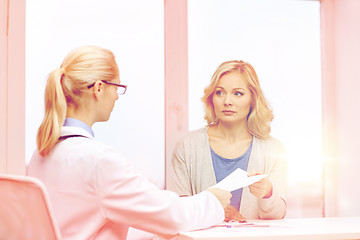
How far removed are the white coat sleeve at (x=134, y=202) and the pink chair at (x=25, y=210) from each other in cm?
20

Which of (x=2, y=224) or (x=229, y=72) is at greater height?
(x=229, y=72)

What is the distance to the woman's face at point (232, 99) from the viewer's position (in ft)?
7.95

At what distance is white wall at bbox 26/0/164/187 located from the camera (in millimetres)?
2428

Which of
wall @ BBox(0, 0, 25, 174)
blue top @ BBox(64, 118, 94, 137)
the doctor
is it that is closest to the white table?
the doctor

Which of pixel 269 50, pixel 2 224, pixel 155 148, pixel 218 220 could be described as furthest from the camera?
pixel 269 50

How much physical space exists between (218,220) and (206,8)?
1476mm

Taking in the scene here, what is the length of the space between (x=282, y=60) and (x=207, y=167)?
83cm

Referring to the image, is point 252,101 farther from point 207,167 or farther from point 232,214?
point 232,214

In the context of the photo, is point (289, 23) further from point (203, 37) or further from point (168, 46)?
point (168, 46)

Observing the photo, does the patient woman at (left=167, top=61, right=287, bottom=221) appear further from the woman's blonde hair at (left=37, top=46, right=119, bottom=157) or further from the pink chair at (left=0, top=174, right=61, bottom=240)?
the pink chair at (left=0, top=174, right=61, bottom=240)

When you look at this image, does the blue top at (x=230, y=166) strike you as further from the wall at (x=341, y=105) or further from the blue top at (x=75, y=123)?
the blue top at (x=75, y=123)

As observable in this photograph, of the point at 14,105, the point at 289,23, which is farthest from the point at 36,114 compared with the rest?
the point at 289,23

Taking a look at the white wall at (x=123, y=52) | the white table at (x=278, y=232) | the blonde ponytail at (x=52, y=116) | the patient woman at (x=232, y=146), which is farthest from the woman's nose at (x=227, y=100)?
the blonde ponytail at (x=52, y=116)

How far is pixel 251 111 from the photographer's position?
8.09 feet
